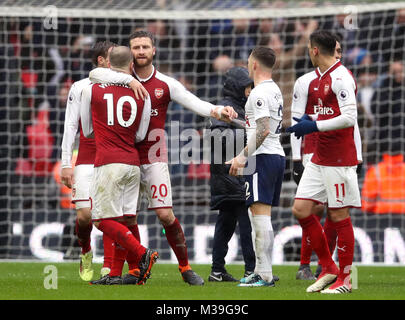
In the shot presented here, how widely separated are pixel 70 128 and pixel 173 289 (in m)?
1.67

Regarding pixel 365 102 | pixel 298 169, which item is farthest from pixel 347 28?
pixel 298 169

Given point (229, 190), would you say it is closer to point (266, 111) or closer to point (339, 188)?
point (266, 111)

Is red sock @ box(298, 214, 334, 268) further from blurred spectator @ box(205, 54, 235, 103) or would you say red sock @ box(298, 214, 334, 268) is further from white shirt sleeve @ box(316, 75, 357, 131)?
blurred spectator @ box(205, 54, 235, 103)

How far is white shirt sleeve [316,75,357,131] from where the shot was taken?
240 inches

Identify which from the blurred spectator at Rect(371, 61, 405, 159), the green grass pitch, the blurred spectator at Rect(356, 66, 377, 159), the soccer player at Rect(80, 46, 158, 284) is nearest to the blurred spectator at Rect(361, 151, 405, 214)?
the blurred spectator at Rect(371, 61, 405, 159)

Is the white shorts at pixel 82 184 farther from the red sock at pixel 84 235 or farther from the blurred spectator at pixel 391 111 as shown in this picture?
the blurred spectator at pixel 391 111

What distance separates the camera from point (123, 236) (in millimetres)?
6598

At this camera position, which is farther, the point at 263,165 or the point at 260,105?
the point at 263,165

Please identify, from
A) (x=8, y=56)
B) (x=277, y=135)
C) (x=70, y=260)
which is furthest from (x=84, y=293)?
(x=8, y=56)

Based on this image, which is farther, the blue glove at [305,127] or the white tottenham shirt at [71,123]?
the white tottenham shirt at [71,123]

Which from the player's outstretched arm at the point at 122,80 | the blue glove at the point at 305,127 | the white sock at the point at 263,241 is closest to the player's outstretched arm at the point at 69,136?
the player's outstretched arm at the point at 122,80

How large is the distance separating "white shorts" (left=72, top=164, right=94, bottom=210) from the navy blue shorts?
160 cm

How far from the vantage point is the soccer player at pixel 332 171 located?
20.6 feet

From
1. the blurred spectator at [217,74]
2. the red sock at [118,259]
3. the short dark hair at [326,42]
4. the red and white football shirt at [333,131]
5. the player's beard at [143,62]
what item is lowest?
the red sock at [118,259]
